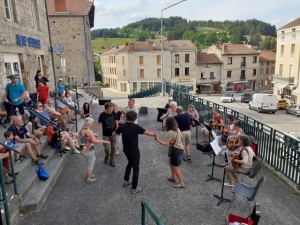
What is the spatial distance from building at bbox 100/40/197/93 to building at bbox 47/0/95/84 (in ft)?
64.0

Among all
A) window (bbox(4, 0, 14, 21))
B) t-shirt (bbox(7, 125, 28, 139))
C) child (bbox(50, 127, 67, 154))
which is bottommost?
child (bbox(50, 127, 67, 154))

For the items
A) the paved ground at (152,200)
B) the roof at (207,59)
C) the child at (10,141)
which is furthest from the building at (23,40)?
the roof at (207,59)

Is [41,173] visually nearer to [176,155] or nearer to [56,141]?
[56,141]

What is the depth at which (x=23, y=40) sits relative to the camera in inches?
395

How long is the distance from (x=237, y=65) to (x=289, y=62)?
13158 mm

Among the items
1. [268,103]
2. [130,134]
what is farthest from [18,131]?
[268,103]

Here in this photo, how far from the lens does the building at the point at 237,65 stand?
47.0 m

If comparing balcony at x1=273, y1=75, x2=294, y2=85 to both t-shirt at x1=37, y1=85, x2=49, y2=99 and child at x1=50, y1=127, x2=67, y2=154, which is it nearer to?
t-shirt at x1=37, y1=85, x2=49, y2=99

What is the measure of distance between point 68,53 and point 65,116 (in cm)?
1595

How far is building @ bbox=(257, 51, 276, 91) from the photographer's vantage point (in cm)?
5191

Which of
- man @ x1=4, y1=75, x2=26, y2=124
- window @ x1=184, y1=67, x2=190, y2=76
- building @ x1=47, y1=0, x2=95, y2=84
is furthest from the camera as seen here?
window @ x1=184, y1=67, x2=190, y2=76

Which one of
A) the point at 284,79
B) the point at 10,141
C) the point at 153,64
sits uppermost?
the point at 153,64

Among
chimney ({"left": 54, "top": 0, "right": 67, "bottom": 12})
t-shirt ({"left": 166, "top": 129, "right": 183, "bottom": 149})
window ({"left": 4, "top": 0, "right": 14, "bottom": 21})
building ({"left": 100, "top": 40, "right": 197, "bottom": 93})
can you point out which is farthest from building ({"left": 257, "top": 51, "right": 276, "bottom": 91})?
t-shirt ({"left": 166, "top": 129, "right": 183, "bottom": 149})

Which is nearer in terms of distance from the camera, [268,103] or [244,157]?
[244,157]
